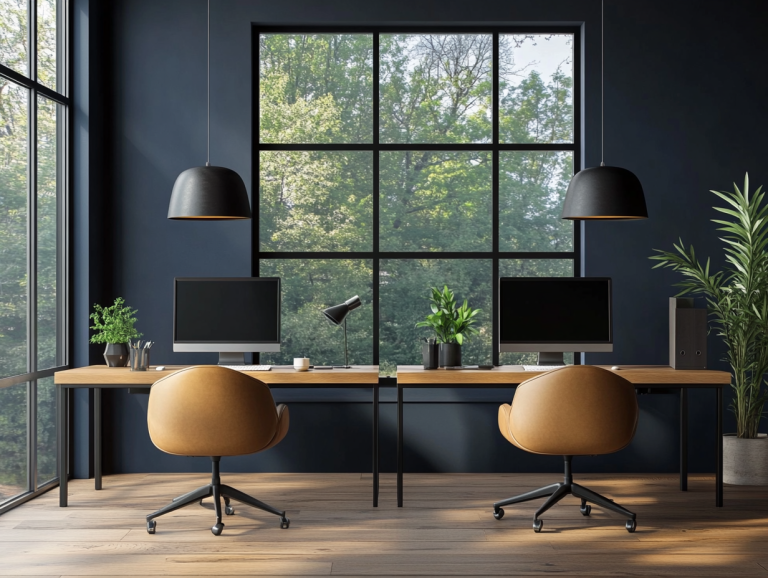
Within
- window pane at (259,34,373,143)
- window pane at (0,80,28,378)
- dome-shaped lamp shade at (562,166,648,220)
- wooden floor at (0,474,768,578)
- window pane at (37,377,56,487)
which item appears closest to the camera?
wooden floor at (0,474,768,578)

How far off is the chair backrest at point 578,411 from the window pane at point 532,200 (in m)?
1.69

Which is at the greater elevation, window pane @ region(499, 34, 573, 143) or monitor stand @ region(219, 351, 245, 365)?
window pane @ region(499, 34, 573, 143)

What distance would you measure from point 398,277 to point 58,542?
2576 mm

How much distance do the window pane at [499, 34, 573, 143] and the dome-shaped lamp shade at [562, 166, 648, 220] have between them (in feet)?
4.03

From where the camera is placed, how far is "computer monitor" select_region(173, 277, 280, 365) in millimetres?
4301

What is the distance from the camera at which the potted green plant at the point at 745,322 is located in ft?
14.5

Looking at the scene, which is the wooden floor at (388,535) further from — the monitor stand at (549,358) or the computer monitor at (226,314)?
the computer monitor at (226,314)

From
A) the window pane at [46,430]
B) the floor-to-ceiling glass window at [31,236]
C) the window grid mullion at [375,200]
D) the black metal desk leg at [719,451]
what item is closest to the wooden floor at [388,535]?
the black metal desk leg at [719,451]

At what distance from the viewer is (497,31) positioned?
495 cm

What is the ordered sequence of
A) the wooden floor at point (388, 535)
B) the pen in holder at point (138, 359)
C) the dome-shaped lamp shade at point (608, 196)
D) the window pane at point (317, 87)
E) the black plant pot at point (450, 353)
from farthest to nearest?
the window pane at point (317, 87)
the black plant pot at point (450, 353)
the pen in holder at point (138, 359)
the dome-shaped lamp shade at point (608, 196)
the wooden floor at point (388, 535)

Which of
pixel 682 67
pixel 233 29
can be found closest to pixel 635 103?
pixel 682 67

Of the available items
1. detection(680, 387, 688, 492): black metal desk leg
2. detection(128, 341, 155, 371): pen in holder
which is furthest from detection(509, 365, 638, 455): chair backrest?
detection(128, 341, 155, 371): pen in holder

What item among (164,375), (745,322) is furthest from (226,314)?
(745,322)

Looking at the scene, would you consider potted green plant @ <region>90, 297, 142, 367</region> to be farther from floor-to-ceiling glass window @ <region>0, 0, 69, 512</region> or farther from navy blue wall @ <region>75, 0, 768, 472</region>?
navy blue wall @ <region>75, 0, 768, 472</region>
